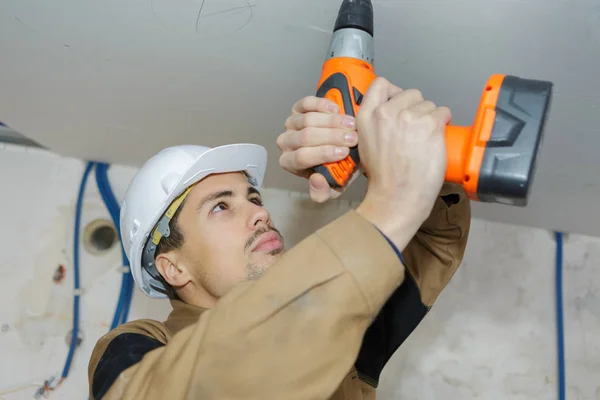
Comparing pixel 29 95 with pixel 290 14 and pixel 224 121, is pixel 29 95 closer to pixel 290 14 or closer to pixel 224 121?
pixel 224 121

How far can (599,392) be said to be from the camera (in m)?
1.50

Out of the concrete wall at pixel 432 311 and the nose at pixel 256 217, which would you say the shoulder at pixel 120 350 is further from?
the concrete wall at pixel 432 311

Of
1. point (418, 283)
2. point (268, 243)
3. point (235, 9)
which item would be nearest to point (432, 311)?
point (418, 283)

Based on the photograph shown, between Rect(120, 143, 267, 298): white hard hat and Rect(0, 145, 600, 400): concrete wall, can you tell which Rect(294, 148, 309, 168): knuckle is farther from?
Rect(0, 145, 600, 400): concrete wall

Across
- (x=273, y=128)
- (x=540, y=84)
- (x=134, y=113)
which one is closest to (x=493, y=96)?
(x=540, y=84)

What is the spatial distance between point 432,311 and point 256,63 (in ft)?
3.16

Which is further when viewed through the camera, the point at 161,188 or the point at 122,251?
the point at 122,251

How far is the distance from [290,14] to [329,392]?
62 centimetres

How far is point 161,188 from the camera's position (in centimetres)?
110

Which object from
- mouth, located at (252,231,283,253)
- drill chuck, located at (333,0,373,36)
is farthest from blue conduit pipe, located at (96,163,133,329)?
drill chuck, located at (333,0,373,36)

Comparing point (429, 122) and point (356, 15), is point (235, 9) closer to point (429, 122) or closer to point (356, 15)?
point (356, 15)

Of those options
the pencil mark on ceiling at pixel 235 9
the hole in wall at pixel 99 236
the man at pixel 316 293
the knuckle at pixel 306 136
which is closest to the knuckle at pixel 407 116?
the man at pixel 316 293

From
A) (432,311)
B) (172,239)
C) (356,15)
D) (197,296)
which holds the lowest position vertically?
(432,311)

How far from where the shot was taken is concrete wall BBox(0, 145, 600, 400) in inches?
60.7
